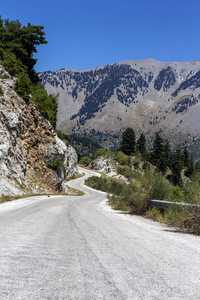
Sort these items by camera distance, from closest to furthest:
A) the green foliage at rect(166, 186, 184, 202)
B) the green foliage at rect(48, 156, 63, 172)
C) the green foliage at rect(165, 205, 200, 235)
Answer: the green foliage at rect(165, 205, 200, 235), the green foliage at rect(166, 186, 184, 202), the green foliage at rect(48, 156, 63, 172)

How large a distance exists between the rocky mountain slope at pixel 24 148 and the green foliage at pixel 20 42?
8.90m

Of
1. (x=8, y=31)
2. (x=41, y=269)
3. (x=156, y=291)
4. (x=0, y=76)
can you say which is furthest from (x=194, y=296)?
(x=8, y=31)

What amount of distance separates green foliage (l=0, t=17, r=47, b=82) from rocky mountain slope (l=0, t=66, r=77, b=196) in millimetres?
8899

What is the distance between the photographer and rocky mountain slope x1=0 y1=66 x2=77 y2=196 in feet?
84.5

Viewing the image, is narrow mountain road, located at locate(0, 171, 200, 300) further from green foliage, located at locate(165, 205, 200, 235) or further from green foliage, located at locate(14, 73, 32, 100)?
green foliage, located at locate(14, 73, 32, 100)

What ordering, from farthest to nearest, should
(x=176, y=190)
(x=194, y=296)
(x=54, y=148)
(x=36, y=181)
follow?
1. (x=54, y=148)
2. (x=36, y=181)
3. (x=176, y=190)
4. (x=194, y=296)

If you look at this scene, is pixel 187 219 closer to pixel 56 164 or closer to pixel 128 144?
pixel 56 164

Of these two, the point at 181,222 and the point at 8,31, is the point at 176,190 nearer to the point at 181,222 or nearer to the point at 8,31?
the point at 181,222

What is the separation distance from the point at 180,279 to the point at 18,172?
25.9 metres

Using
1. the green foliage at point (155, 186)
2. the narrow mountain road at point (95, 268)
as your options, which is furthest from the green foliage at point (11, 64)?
the narrow mountain road at point (95, 268)

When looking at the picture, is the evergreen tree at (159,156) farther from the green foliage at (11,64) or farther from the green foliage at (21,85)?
the green foliage at (21,85)

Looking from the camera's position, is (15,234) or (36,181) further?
(36,181)

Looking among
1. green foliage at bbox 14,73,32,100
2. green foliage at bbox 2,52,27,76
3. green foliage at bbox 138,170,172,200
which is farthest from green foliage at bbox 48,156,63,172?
green foliage at bbox 138,170,172,200

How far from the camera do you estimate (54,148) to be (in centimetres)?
3928
